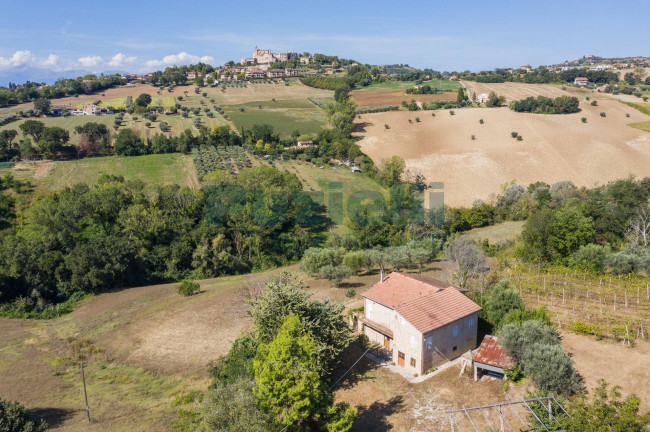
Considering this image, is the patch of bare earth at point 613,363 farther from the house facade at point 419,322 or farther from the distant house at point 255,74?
the distant house at point 255,74

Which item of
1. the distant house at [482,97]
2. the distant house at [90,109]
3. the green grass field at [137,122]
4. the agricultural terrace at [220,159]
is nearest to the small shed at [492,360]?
the agricultural terrace at [220,159]

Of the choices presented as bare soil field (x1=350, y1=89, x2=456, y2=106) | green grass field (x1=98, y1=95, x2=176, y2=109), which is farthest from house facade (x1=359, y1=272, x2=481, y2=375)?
green grass field (x1=98, y1=95, x2=176, y2=109)

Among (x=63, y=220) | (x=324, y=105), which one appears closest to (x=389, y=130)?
(x=324, y=105)

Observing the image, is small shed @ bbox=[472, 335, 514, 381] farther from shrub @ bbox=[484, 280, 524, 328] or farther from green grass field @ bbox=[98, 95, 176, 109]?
green grass field @ bbox=[98, 95, 176, 109]

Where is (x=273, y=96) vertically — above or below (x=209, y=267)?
above

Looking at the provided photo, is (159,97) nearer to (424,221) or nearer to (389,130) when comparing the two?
(389,130)
